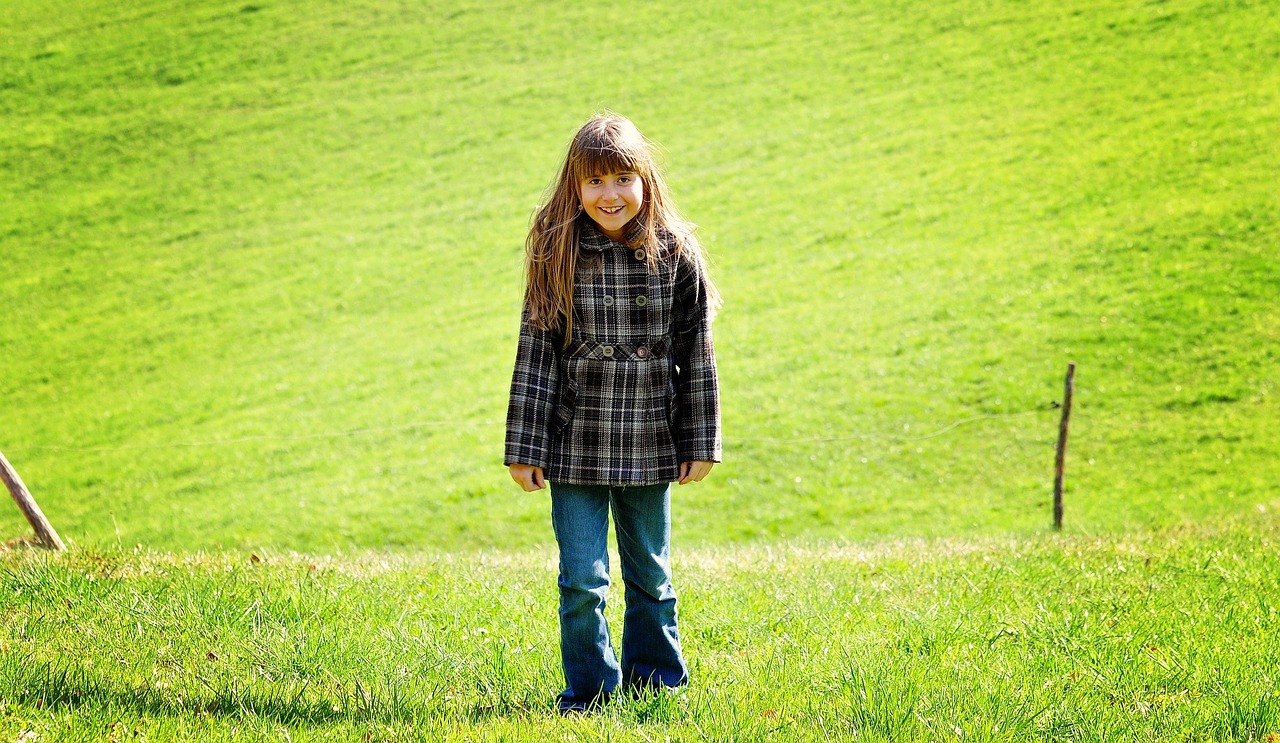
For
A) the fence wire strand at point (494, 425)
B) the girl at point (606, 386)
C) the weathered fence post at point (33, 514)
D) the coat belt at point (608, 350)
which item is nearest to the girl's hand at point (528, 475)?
the girl at point (606, 386)

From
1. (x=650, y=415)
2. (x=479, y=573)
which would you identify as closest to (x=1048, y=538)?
(x=479, y=573)

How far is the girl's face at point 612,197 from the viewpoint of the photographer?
3.72 meters

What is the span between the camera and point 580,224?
386 centimetres

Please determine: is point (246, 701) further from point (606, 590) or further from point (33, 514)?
point (33, 514)

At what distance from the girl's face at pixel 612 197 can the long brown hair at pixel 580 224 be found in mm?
28

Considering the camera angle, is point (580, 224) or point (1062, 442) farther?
point (1062, 442)

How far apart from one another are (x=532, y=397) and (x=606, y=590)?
77 cm

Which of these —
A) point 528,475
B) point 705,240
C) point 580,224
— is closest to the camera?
point 528,475

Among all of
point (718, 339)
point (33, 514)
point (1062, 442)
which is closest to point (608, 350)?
point (33, 514)

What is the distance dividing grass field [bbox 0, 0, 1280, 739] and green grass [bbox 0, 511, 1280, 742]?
0.03m

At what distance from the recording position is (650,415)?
12.5ft

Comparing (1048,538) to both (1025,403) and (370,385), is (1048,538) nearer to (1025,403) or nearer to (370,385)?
(1025,403)

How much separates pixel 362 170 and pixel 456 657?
2598 centimetres

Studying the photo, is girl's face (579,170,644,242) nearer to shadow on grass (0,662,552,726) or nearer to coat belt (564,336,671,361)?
coat belt (564,336,671,361)
